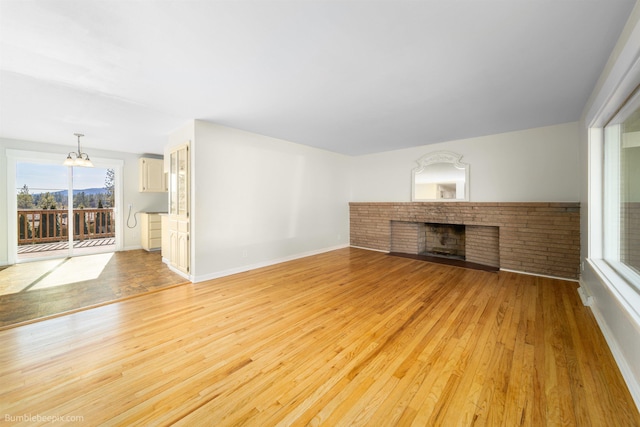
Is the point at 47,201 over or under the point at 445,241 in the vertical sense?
over

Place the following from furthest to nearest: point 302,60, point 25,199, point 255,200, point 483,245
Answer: point 25,199, point 483,245, point 255,200, point 302,60

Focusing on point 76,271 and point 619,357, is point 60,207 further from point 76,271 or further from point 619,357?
point 619,357

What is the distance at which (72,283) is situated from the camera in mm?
3553

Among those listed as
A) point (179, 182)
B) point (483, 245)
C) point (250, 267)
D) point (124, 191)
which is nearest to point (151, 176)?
point (124, 191)

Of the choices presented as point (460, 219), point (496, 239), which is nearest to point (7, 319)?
point (460, 219)

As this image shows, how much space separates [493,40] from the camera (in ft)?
6.27

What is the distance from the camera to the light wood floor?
1.44 metres

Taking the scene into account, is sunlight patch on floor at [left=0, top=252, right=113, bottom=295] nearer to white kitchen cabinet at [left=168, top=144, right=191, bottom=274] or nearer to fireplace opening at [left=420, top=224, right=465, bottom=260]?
white kitchen cabinet at [left=168, top=144, right=191, bottom=274]

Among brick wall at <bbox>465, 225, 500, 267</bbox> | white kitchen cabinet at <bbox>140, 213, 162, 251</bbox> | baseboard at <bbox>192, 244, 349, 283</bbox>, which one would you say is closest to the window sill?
brick wall at <bbox>465, 225, 500, 267</bbox>

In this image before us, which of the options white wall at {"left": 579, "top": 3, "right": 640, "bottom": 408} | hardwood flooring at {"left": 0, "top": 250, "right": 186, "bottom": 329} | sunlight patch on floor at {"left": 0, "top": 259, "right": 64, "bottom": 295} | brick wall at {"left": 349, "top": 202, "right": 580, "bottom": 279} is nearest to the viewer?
white wall at {"left": 579, "top": 3, "right": 640, "bottom": 408}

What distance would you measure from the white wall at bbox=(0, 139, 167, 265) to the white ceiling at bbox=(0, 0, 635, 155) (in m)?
1.29

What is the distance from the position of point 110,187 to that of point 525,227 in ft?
29.1

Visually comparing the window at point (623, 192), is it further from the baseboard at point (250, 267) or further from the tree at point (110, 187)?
the tree at point (110, 187)

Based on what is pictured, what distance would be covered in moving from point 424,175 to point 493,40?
369 cm
